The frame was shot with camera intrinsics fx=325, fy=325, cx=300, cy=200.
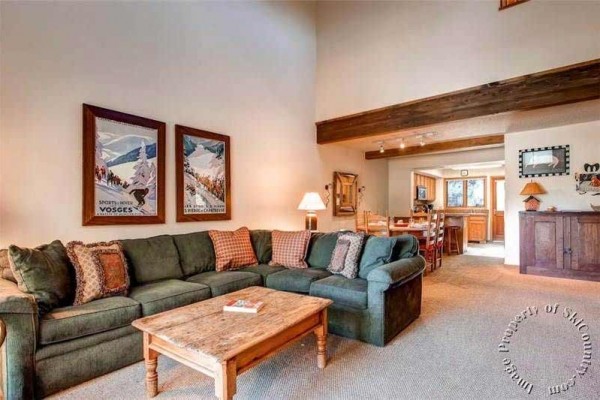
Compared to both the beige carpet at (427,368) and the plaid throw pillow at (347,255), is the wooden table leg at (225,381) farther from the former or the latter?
the plaid throw pillow at (347,255)

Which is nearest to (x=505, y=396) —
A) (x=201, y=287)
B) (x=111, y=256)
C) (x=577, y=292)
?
(x=201, y=287)

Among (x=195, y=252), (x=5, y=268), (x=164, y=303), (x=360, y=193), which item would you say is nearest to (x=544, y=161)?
(x=360, y=193)

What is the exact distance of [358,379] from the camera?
210 cm

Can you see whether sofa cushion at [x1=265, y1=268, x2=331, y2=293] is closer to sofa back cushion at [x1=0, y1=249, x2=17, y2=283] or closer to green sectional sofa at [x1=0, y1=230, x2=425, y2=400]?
green sectional sofa at [x1=0, y1=230, x2=425, y2=400]

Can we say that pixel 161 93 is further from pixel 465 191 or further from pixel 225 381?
pixel 465 191

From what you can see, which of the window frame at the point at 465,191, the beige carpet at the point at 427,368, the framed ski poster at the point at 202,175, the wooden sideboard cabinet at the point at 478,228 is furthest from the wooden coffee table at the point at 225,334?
the window frame at the point at 465,191

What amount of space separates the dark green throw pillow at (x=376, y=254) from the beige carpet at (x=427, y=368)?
24.6 inches

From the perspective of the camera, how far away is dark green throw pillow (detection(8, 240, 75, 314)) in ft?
7.00

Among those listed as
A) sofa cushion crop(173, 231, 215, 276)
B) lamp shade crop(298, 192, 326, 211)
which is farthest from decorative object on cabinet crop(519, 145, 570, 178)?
sofa cushion crop(173, 231, 215, 276)

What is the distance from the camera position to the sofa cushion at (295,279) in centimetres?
308

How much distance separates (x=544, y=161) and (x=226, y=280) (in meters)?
5.36

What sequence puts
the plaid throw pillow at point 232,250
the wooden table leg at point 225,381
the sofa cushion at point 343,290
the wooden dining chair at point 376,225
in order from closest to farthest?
the wooden table leg at point 225,381, the sofa cushion at point 343,290, the plaid throw pillow at point 232,250, the wooden dining chair at point 376,225

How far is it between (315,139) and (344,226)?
6.41 ft

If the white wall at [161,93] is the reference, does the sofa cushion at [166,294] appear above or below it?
below
